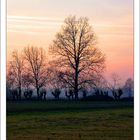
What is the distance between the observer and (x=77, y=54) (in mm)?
3797

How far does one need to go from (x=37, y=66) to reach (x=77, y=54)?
35 centimetres

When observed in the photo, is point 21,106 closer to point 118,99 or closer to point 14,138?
point 14,138

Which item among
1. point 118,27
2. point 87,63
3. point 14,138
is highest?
point 118,27

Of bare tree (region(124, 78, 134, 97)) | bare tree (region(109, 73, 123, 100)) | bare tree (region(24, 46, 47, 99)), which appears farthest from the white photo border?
bare tree (region(24, 46, 47, 99))

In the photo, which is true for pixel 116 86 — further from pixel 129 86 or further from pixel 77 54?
pixel 77 54

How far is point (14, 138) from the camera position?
3.70 meters

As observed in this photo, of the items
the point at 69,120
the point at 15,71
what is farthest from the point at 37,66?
the point at 69,120

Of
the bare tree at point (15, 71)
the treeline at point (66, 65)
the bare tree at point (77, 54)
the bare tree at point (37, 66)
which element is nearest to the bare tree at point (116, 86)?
the treeline at point (66, 65)

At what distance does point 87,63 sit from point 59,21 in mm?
418
